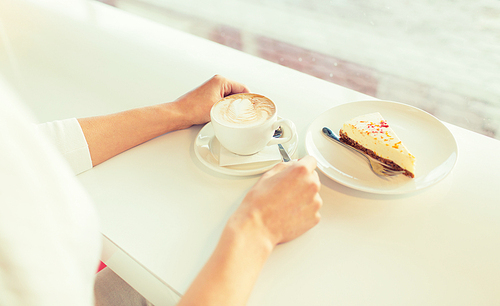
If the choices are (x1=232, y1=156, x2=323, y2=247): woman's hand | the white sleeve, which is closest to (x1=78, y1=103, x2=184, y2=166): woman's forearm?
the white sleeve

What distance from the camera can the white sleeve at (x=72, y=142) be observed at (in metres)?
0.70

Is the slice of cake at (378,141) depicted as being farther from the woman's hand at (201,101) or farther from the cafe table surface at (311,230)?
the woman's hand at (201,101)

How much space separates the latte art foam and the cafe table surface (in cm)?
12

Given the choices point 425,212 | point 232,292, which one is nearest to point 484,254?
point 425,212

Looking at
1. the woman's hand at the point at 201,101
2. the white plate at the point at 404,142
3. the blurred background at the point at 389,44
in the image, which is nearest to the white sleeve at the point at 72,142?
the woman's hand at the point at 201,101

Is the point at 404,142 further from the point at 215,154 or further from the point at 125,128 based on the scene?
the point at 125,128

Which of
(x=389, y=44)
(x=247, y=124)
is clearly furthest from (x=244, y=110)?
(x=389, y=44)

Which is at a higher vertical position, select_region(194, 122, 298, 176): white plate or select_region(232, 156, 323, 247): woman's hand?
select_region(232, 156, 323, 247): woman's hand

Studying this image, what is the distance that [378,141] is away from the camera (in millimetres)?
717

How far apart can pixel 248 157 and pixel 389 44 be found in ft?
8.00

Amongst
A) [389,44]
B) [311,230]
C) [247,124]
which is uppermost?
[247,124]

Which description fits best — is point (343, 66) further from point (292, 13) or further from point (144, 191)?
point (144, 191)

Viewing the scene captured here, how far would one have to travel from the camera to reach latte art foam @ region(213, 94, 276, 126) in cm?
68

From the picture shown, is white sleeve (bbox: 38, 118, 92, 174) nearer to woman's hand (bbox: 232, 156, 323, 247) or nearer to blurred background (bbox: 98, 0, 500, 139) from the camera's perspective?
woman's hand (bbox: 232, 156, 323, 247)
